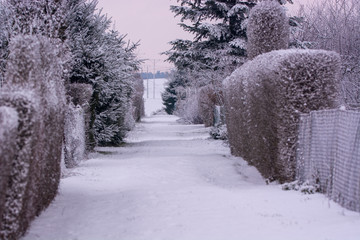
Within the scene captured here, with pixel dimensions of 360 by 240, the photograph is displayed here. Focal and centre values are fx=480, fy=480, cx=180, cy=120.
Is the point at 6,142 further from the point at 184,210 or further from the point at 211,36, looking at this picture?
the point at 211,36

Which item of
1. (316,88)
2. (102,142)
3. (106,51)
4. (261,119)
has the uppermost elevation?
(106,51)

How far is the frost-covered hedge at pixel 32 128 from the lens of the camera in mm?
4359

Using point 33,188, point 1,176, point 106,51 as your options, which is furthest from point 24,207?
point 106,51

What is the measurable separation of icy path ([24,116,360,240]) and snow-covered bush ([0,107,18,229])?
1.35 m

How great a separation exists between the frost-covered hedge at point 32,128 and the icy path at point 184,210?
1.53 feet

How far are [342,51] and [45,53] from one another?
1414cm

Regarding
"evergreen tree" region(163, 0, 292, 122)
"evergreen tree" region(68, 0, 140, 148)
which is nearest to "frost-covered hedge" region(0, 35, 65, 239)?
"evergreen tree" region(68, 0, 140, 148)

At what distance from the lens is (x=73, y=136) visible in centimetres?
1127

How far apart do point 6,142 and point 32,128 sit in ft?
2.27

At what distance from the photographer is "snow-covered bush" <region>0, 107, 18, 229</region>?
12.6 ft

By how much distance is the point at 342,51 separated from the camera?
1811cm

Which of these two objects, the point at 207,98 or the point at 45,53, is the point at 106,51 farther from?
the point at 207,98

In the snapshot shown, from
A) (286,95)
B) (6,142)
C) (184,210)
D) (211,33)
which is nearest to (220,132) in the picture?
(211,33)

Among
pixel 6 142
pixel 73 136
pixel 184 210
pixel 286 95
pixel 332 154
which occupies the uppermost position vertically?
pixel 286 95
